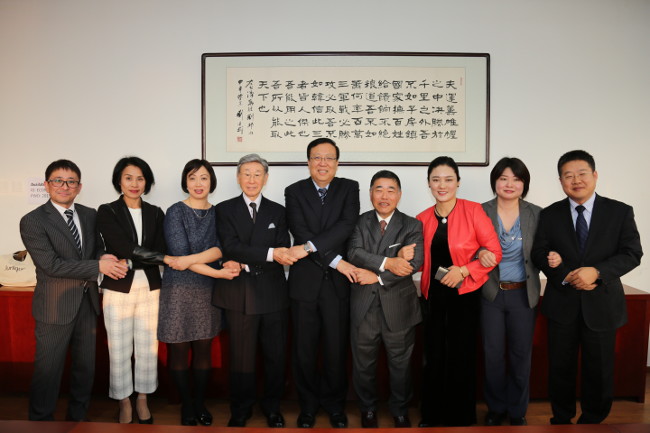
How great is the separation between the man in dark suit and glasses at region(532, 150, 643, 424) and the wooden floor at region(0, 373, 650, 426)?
42 centimetres

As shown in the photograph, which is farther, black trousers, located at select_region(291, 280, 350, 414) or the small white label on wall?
the small white label on wall

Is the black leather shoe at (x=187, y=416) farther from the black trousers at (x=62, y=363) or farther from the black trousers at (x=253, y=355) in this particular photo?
the black trousers at (x=62, y=363)

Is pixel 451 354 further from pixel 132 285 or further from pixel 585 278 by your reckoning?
pixel 132 285

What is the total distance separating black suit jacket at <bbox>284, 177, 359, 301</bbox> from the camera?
2.14m

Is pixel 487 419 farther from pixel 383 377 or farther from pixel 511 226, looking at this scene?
pixel 511 226

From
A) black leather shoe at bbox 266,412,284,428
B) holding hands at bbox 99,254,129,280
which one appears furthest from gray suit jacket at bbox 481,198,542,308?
holding hands at bbox 99,254,129,280

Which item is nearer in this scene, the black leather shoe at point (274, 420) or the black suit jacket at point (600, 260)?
the black suit jacket at point (600, 260)

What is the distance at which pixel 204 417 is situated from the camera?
2256 millimetres

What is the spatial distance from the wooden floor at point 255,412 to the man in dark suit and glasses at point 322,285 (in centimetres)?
25

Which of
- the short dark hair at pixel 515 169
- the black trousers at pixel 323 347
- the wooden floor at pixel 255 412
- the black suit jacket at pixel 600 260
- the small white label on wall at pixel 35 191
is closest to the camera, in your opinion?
the black suit jacket at pixel 600 260

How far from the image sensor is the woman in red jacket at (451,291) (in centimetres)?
206

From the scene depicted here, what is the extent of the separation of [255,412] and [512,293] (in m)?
1.78

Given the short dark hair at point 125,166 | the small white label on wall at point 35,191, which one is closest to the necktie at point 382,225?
the short dark hair at point 125,166

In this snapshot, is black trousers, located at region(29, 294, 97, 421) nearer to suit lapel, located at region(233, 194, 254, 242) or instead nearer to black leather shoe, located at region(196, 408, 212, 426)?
black leather shoe, located at region(196, 408, 212, 426)
